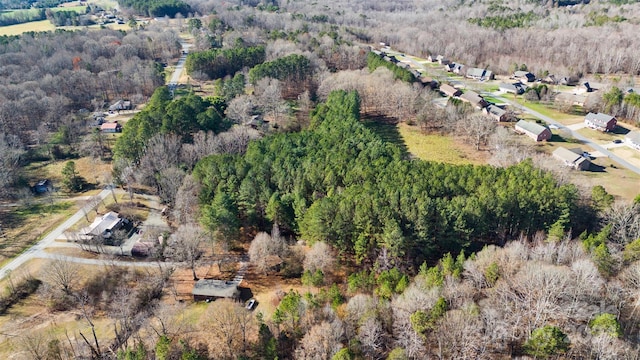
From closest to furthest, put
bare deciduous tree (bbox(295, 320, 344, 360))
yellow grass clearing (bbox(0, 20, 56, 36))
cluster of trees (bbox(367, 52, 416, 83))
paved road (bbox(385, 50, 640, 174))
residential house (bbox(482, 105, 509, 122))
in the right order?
bare deciduous tree (bbox(295, 320, 344, 360)), paved road (bbox(385, 50, 640, 174)), residential house (bbox(482, 105, 509, 122)), cluster of trees (bbox(367, 52, 416, 83)), yellow grass clearing (bbox(0, 20, 56, 36))

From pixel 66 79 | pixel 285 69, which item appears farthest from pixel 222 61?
pixel 66 79

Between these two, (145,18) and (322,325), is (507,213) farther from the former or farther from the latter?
(145,18)

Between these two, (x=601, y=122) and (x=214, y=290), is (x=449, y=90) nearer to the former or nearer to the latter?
(x=601, y=122)

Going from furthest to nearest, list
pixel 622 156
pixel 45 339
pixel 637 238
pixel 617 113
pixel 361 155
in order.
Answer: pixel 617 113 → pixel 622 156 → pixel 361 155 → pixel 637 238 → pixel 45 339

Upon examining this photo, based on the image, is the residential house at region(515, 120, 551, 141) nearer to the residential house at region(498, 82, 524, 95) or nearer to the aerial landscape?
the aerial landscape

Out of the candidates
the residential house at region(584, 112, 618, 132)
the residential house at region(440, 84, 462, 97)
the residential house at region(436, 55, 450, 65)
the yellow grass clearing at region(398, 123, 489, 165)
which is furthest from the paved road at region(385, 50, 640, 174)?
the residential house at region(436, 55, 450, 65)

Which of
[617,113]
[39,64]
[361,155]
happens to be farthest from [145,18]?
[617,113]
